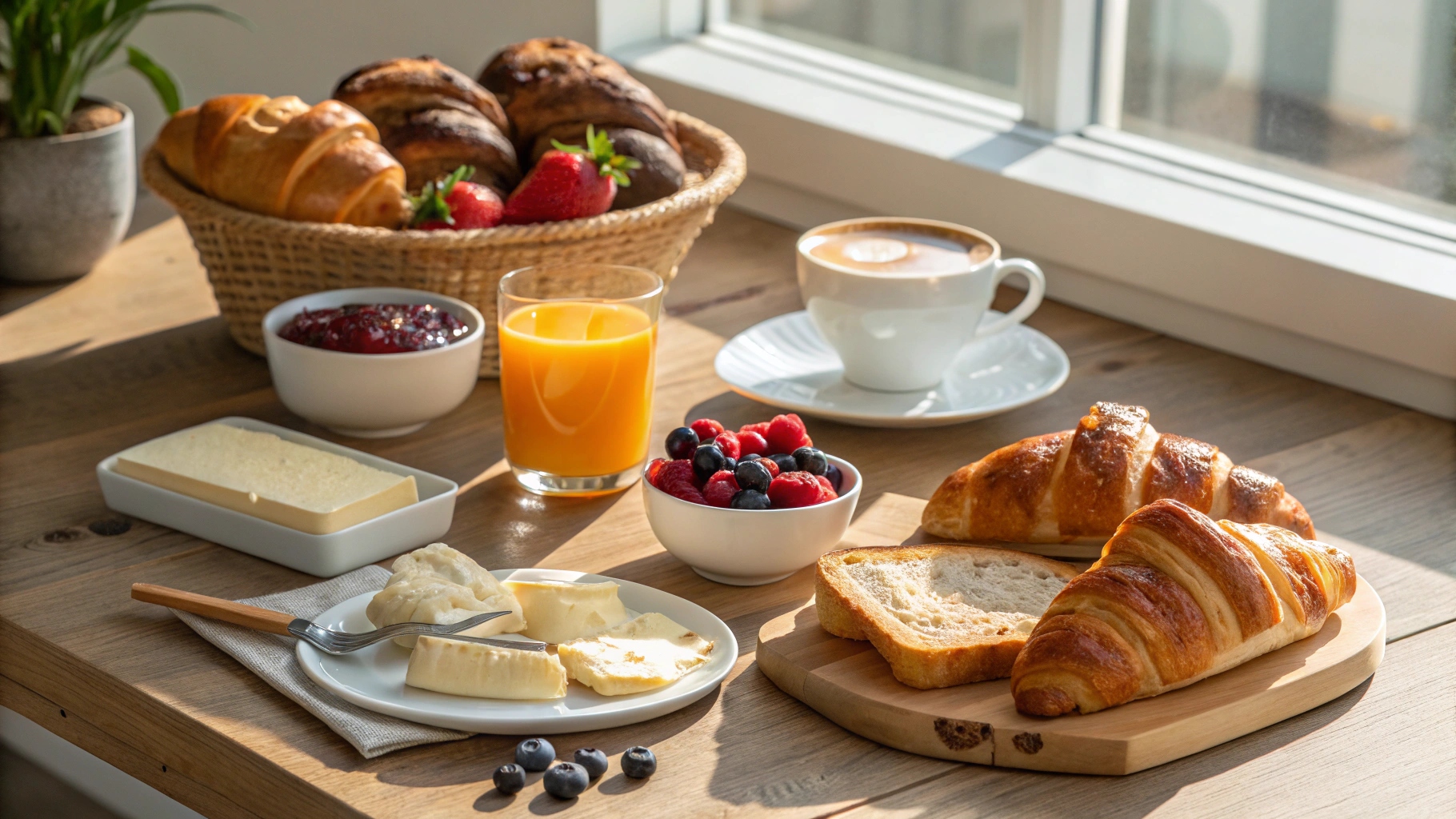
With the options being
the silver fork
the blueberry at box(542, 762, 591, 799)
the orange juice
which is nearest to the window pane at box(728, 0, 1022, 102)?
the orange juice

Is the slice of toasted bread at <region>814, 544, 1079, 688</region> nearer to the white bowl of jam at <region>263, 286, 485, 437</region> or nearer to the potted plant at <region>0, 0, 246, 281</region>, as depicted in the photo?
the white bowl of jam at <region>263, 286, 485, 437</region>

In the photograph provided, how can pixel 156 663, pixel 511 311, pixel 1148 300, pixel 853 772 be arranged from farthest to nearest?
pixel 1148 300 < pixel 511 311 < pixel 156 663 < pixel 853 772

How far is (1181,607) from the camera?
0.90 m

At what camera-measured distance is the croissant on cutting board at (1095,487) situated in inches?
42.7

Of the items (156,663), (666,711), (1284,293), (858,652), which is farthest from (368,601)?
(1284,293)

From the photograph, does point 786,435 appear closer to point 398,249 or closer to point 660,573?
point 660,573

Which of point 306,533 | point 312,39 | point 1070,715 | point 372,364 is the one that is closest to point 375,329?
point 372,364

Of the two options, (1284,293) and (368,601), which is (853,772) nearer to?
(368,601)

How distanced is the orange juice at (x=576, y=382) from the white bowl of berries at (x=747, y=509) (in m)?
0.14

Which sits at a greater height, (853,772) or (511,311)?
(511,311)

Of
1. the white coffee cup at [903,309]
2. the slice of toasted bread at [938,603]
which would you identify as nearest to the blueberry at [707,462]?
the slice of toasted bread at [938,603]

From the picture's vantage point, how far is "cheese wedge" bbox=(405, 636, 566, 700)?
925mm

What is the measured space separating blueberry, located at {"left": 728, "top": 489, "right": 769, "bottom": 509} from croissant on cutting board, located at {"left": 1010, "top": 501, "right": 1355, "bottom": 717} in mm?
226

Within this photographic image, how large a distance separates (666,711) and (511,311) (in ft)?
1.46
